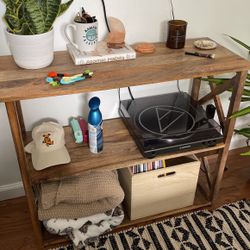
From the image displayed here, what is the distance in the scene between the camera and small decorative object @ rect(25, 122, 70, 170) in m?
1.29

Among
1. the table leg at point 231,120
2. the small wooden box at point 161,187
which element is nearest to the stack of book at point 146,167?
the small wooden box at point 161,187

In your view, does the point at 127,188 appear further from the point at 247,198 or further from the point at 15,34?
the point at 15,34

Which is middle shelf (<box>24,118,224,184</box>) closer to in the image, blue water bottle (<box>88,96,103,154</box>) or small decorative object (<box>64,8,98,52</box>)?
blue water bottle (<box>88,96,103,154</box>)

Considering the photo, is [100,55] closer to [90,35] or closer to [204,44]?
[90,35]

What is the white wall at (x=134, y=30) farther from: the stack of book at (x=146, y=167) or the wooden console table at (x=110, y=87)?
the stack of book at (x=146, y=167)

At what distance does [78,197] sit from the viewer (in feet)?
4.42

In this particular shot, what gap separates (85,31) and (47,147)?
0.50m

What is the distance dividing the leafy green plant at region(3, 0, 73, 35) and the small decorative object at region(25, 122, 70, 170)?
1.44ft

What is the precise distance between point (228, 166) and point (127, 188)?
761 millimetres

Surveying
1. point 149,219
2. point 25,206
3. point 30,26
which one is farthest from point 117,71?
point 25,206

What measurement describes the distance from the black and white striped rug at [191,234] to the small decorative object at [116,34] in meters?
0.87

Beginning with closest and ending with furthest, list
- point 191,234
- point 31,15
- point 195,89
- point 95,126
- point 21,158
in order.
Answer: point 31,15, point 21,158, point 95,126, point 191,234, point 195,89

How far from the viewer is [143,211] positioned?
5.07 ft

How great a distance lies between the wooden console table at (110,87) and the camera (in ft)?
3.44
